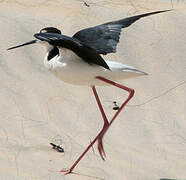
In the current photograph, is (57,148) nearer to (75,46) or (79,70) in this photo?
(79,70)

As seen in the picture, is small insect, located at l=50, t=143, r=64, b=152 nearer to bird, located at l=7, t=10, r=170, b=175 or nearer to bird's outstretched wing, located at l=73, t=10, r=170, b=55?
bird, located at l=7, t=10, r=170, b=175

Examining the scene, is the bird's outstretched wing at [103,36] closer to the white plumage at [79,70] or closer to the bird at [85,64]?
the bird at [85,64]

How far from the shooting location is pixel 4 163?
464cm

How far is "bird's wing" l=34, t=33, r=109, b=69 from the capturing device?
4031 mm

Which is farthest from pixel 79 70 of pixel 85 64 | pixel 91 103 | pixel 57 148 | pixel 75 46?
pixel 91 103

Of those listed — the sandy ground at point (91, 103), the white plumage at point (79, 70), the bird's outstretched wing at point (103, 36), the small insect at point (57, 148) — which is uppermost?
the bird's outstretched wing at point (103, 36)

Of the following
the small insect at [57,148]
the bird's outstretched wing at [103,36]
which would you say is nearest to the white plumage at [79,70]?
the bird's outstretched wing at [103,36]

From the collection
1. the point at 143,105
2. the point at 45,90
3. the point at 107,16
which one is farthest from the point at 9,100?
the point at 107,16

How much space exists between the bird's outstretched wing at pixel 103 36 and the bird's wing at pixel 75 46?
15 cm

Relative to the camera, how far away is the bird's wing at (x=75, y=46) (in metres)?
4.03

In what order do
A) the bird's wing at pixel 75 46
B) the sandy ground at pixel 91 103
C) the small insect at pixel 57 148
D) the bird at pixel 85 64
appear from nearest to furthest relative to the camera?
the bird's wing at pixel 75 46, the bird at pixel 85 64, the sandy ground at pixel 91 103, the small insect at pixel 57 148

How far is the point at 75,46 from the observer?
14.3 feet

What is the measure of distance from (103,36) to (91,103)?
4.99ft

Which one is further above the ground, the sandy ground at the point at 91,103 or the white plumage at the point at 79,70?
the white plumage at the point at 79,70
